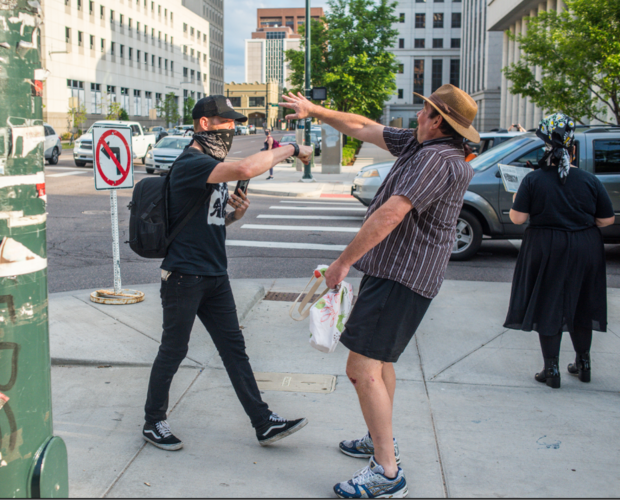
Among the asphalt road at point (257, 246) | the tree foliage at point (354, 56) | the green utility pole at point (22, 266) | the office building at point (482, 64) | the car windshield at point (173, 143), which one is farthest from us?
the office building at point (482, 64)

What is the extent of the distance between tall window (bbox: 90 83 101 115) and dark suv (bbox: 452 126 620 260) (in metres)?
62.0

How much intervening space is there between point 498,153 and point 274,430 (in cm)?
711

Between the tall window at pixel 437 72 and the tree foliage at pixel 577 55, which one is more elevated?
the tall window at pixel 437 72

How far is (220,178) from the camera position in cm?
312

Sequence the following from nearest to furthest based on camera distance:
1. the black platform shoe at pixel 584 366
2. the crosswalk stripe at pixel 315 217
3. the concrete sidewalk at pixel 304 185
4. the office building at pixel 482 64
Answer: the black platform shoe at pixel 584 366, the crosswalk stripe at pixel 315 217, the concrete sidewalk at pixel 304 185, the office building at pixel 482 64

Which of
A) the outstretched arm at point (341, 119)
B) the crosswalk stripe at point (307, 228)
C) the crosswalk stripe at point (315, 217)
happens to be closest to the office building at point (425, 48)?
the crosswalk stripe at point (315, 217)

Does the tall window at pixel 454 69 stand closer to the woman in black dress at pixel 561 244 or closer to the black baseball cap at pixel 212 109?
the woman in black dress at pixel 561 244

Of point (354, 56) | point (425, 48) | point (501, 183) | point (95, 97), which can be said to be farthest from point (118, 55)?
point (501, 183)

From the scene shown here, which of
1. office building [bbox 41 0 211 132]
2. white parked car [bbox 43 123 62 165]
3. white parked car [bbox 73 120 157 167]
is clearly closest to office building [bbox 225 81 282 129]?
office building [bbox 41 0 211 132]

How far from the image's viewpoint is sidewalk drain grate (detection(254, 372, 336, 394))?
437cm

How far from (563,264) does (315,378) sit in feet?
6.45

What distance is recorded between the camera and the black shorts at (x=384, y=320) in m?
2.95

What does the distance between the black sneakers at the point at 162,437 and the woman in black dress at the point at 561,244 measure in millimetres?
2602

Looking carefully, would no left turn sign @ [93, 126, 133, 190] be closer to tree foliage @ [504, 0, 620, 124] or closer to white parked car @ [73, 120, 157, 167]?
tree foliage @ [504, 0, 620, 124]
